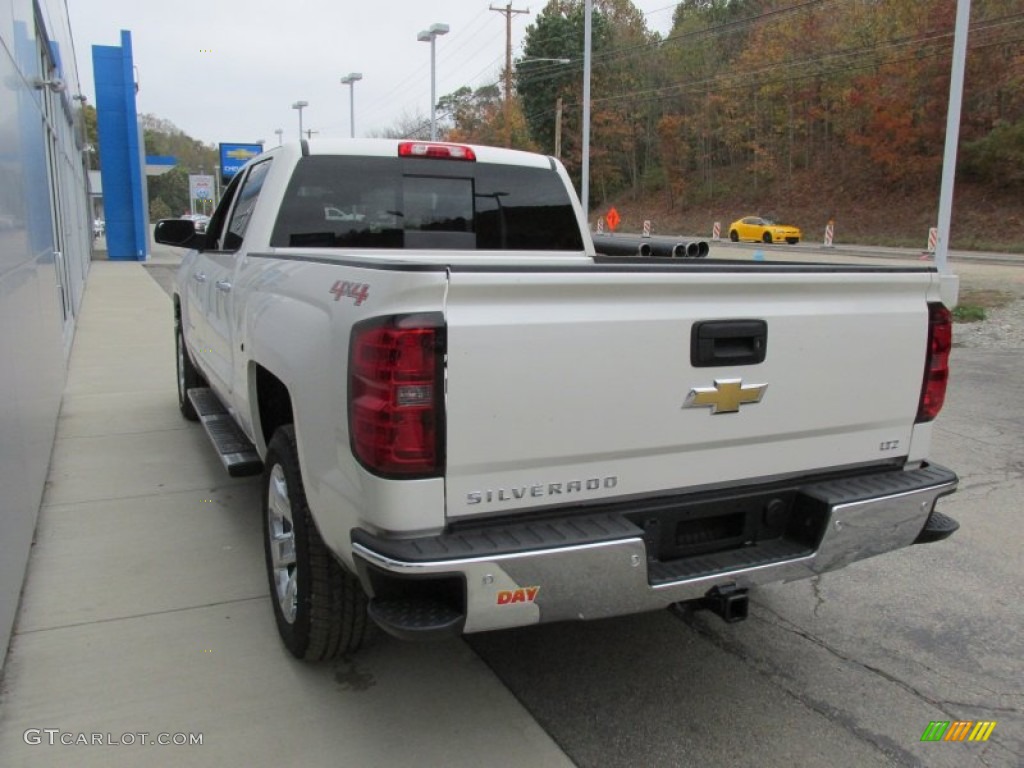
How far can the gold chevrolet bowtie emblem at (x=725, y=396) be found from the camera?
106 inches

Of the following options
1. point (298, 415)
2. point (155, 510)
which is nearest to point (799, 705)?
point (298, 415)

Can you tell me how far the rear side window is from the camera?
4.24 m

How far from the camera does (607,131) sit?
6347cm

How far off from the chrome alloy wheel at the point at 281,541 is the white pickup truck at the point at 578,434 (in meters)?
0.01

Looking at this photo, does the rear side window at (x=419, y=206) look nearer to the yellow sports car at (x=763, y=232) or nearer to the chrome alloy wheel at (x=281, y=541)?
the chrome alloy wheel at (x=281, y=541)

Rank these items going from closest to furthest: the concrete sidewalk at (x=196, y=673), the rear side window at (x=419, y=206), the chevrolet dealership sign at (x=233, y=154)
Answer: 1. the concrete sidewalk at (x=196, y=673)
2. the rear side window at (x=419, y=206)
3. the chevrolet dealership sign at (x=233, y=154)

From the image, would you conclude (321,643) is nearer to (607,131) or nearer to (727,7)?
(607,131)

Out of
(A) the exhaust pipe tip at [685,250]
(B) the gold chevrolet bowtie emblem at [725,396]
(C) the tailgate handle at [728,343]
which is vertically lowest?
(B) the gold chevrolet bowtie emblem at [725,396]

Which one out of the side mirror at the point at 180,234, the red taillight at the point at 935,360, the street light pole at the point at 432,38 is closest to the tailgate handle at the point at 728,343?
the red taillight at the point at 935,360

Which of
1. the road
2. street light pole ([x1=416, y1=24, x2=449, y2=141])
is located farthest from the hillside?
the road

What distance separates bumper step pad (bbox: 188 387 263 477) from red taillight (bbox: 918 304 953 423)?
2.96m

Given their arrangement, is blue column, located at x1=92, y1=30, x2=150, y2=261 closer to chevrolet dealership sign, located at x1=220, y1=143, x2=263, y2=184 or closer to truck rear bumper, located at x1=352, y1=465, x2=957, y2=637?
chevrolet dealership sign, located at x1=220, y1=143, x2=263, y2=184

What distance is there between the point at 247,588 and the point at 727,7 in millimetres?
76479

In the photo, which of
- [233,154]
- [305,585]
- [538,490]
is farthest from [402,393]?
[233,154]
